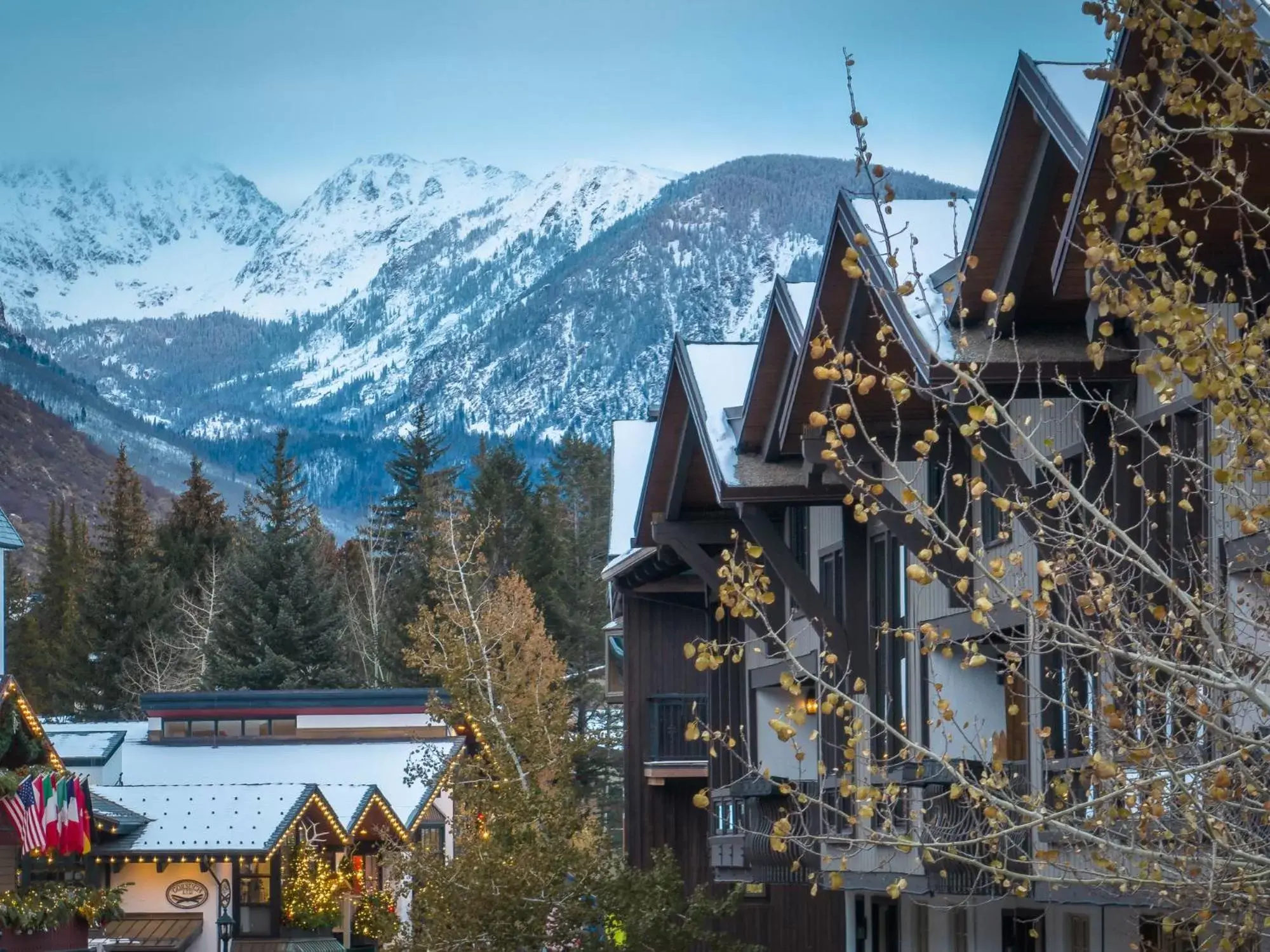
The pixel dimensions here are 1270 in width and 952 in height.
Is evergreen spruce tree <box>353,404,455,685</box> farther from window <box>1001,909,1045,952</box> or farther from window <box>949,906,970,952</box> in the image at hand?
window <box>1001,909,1045,952</box>

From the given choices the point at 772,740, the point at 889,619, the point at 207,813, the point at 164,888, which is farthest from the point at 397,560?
the point at 889,619

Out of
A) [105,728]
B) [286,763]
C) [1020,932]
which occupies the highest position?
[105,728]

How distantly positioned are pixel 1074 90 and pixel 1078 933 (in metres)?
9.87

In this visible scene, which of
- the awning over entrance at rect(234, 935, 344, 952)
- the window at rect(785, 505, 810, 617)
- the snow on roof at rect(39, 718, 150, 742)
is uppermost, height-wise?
the window at rect(785, 505, 810, 617)

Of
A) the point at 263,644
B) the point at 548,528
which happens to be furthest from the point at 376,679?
the point at 548,528

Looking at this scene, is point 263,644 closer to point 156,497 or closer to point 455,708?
point 455,708

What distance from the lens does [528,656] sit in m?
57.3

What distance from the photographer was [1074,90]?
50.3ft

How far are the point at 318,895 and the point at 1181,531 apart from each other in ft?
124

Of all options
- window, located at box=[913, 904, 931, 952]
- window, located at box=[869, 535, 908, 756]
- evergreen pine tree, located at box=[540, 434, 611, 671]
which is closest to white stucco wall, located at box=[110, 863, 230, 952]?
window, located at box=[913, 904, 931, 952]

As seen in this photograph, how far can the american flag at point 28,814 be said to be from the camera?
3878 centimetres

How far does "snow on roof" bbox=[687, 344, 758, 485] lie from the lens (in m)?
24.9

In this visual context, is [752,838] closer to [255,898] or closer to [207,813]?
[255,898]

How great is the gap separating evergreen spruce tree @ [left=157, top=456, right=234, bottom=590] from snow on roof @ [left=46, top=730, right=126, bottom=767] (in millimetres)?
38825
